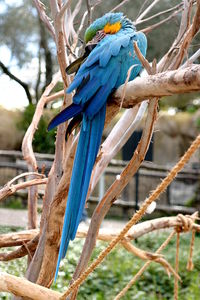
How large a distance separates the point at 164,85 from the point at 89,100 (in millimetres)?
230

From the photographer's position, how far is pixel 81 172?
0.84 metres

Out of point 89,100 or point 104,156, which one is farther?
point 104,156

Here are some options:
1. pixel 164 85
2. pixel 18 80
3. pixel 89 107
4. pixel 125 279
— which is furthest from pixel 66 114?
pixel 18 80

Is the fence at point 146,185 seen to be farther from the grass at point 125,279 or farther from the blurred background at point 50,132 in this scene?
the grass at point 125,279

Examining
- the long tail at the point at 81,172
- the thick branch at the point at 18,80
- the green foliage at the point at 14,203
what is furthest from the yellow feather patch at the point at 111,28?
the green foliage at the point at 14,203

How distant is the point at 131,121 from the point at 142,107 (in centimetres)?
4

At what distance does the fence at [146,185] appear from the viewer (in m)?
4.57

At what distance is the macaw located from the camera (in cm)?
83

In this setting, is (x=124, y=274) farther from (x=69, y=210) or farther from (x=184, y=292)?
(x=69, y=210)

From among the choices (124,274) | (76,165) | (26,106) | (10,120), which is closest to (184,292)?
(124,274)

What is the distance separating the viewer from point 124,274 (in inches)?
101

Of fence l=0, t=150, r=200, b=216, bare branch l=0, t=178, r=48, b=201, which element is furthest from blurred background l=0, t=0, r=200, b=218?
bare branch l=0, t=178, r=48, b=201

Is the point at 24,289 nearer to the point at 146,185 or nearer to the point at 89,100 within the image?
the point at 89,100

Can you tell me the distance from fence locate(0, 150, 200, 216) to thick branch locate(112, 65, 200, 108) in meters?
3.64
